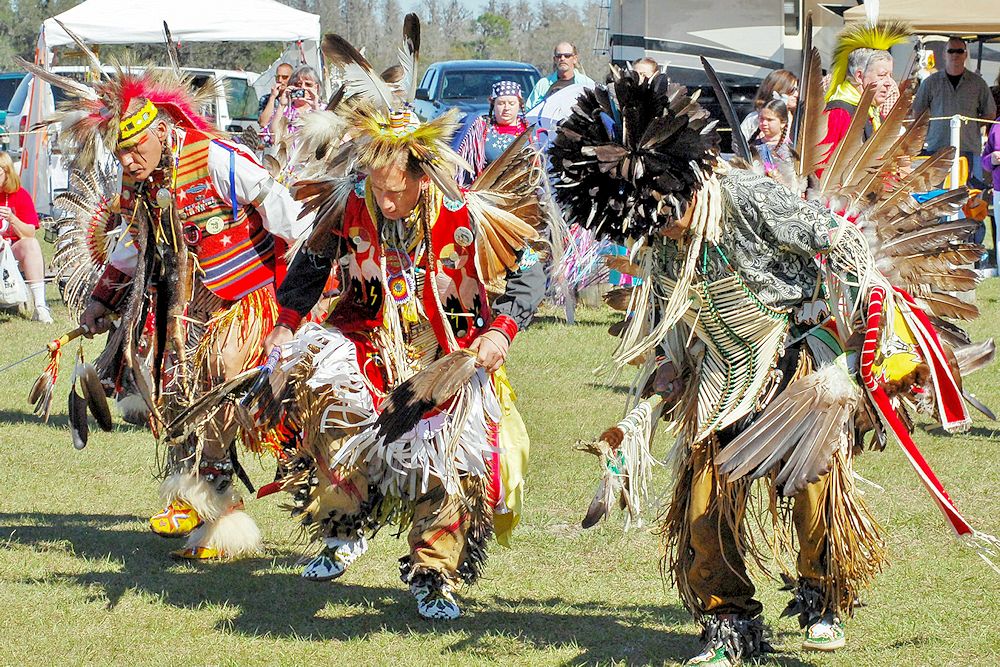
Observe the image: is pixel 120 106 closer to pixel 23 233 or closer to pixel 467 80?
A: pixel 23 233

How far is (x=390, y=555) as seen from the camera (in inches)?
182

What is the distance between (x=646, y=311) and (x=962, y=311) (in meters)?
Result: 0.91

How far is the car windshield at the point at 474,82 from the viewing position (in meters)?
→ 16.0

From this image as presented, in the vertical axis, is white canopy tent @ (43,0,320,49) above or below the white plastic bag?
above

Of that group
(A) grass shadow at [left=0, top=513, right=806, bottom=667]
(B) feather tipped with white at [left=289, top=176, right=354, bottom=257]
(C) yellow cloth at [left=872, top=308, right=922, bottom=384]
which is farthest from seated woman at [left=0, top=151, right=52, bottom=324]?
(C) yellow cloth at [left=872, top=308, right=922, bottom=384]

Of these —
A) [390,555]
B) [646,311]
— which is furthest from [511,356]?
[646,311]

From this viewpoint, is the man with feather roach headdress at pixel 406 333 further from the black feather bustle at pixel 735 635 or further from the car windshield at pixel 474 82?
the car windshield at pixel 474 82

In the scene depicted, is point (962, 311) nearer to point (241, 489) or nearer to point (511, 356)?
point (241, 489)

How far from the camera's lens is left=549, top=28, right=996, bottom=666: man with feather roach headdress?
306 cm

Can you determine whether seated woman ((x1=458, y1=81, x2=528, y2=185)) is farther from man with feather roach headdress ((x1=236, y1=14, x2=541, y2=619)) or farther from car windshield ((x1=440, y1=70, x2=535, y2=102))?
car windshield ((x1=440, y1=70, x2=535, y2=102))

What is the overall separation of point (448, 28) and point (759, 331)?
5419 cm

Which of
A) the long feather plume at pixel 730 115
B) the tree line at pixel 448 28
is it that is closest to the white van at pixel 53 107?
the long feather plume at pixel 730 115

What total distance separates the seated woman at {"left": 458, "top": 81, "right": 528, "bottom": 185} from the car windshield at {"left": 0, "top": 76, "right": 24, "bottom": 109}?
46.6 ft

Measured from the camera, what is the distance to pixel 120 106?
14.1 ft
